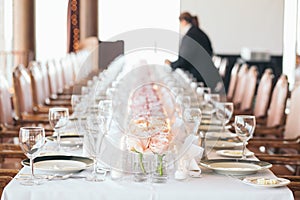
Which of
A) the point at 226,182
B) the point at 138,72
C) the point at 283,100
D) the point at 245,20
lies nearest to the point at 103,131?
the point at 226,182

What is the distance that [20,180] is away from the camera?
223cm

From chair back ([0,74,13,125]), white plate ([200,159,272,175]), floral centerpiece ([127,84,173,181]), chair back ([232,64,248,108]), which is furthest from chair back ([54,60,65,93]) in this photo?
floral centerpiece ([127,84,173,181])

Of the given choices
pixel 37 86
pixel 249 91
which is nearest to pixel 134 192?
pixel 37 86

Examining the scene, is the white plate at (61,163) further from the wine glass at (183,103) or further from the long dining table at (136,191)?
the wine glass at (183,103)

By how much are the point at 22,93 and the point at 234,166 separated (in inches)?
108

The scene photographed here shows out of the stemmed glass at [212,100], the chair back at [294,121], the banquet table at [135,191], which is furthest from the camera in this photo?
the chair back at [294,121]

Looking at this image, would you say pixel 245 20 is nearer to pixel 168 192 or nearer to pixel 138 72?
pixel 138 72

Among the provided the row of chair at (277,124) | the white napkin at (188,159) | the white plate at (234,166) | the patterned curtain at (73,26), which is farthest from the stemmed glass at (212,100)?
the patterned curtain at (73,26)

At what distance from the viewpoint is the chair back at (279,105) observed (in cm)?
453

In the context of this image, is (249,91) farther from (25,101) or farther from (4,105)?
(4,105)

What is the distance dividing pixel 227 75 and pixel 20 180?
8.21 metres

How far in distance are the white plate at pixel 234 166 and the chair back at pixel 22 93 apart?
2442 mm

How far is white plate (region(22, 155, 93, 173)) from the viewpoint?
7.70 ft

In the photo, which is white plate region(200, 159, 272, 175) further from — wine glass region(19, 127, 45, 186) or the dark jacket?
the dark jacket
